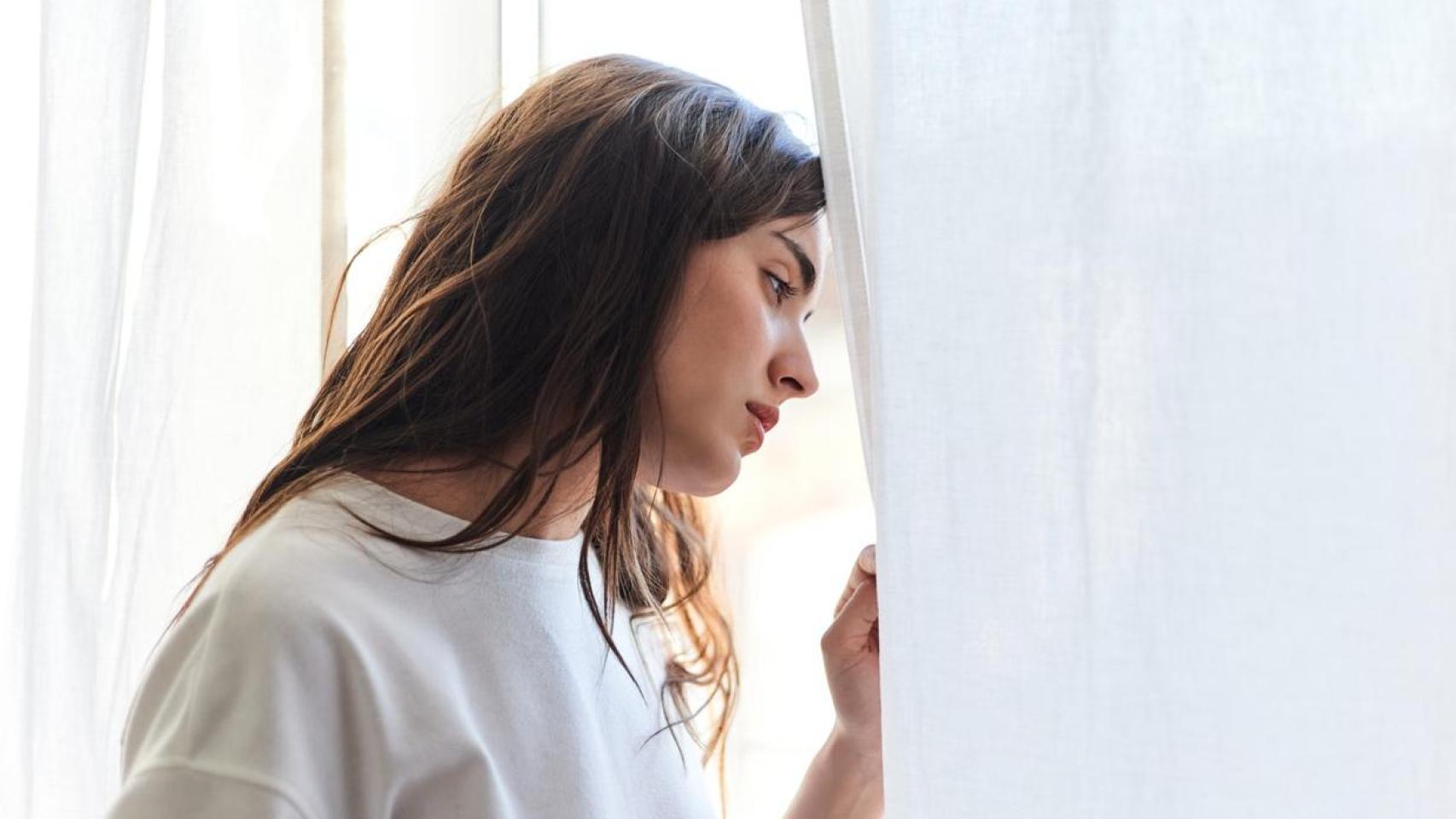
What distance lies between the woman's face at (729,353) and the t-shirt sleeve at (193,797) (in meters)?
0.27

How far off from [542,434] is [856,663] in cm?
23

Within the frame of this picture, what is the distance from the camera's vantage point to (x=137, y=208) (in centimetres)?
101

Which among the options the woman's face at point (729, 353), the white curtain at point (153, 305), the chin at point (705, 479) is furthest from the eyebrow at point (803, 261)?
the white curtain at point (153, 305)

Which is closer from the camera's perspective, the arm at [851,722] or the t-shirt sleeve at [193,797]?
the t-shirt sleeve at [193,797]

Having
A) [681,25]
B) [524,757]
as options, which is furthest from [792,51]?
[524,757]

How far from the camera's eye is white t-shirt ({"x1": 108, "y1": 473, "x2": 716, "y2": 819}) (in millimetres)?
635

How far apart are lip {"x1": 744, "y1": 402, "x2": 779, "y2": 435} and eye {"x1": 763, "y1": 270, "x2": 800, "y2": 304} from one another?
2.3 inches

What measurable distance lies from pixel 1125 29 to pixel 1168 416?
0.45 feet

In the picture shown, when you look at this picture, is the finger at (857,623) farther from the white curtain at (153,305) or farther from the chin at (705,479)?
the white curtain at (153,305)

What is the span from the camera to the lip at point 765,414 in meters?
0.79

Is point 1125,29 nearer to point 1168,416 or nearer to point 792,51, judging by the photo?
point 1168,416

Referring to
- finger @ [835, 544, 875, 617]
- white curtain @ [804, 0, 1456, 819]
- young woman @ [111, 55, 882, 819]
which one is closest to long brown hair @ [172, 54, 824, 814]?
young woman @ [111, 55, 882, 819]

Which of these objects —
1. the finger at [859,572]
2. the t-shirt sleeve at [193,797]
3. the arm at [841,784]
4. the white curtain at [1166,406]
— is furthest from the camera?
the arm at [841,784]

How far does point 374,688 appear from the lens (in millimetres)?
670
